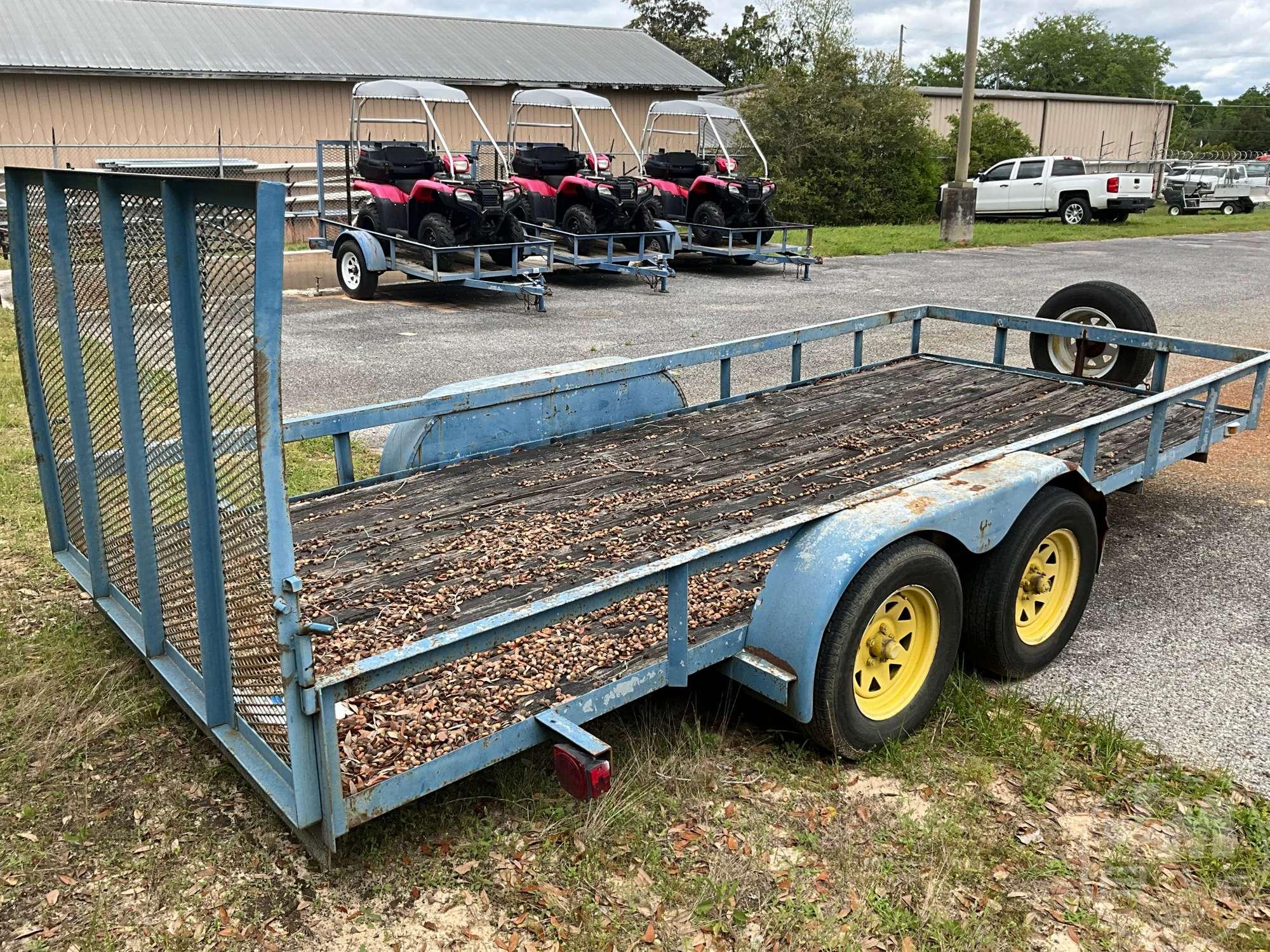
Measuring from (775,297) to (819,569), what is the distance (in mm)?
11159

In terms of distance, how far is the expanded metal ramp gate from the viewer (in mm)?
2373

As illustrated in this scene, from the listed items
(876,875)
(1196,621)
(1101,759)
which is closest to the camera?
(876,875)

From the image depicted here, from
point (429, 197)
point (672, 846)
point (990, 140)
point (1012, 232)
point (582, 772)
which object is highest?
point (990, 140)

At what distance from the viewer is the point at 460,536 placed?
4055 millimetres

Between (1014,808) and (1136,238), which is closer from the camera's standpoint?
(1014,808)

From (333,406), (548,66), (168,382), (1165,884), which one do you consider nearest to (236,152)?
(548,66)

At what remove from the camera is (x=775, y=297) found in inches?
550

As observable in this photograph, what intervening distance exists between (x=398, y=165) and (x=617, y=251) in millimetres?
3572

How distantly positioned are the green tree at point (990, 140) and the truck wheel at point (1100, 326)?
26.7 metres

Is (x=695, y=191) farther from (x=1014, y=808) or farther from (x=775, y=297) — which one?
(x=1014, y=808)

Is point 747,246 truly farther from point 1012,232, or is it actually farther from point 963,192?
point 1012,232

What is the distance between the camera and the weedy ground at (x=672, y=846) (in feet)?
8.79

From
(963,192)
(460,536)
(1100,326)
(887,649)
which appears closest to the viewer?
(887,649)

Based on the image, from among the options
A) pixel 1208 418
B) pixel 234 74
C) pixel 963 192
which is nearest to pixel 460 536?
pixel 1208 418
